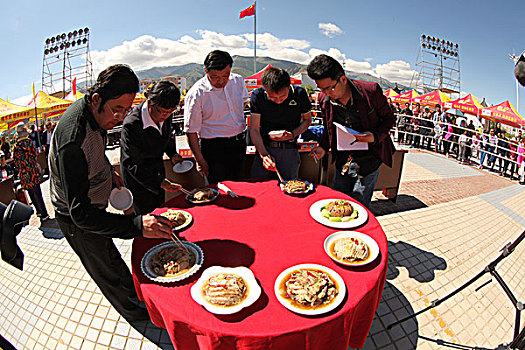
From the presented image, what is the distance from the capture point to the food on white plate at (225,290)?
131 centimetres

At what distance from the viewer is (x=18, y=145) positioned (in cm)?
456

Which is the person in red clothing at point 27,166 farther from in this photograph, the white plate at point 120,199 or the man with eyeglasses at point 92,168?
the white plate at point 120,199

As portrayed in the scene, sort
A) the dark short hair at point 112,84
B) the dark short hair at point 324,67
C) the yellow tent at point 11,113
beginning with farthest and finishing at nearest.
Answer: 1. the yellow tent at point 11,113
2. the dark short hair at point 324,67
3. the dark short hair at point 112,84

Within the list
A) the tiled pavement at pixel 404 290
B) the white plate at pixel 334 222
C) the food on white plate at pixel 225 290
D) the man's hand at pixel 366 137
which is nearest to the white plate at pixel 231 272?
the food on white plate at pixel 225 290

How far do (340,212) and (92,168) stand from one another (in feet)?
6.21

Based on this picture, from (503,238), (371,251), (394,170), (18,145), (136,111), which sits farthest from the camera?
(394,170)

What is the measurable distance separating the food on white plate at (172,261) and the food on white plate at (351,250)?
0.93 metres

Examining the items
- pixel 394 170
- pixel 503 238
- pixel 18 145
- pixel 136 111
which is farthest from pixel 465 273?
pixel 18 145

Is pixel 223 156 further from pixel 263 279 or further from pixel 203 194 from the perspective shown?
pixel 263 279

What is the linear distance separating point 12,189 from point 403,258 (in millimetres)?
6573

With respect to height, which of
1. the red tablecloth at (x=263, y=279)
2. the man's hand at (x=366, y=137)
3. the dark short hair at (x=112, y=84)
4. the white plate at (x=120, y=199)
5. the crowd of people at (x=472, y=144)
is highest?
the dark short hair at (x=112, y=84)

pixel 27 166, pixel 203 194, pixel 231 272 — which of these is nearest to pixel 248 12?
pixel 27 166

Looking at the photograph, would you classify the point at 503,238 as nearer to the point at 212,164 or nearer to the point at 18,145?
the point at 212,164

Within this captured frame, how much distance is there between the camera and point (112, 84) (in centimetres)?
163
